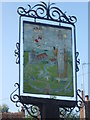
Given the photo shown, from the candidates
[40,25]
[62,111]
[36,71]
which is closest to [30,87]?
[36,71]

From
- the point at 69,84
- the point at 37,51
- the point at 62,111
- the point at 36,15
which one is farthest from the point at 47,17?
the point at 62,111

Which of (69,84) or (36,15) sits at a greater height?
(36,15)

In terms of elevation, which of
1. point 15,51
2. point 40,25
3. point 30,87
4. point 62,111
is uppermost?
point 40,25

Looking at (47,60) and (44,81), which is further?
(47,60)

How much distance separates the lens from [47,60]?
11273 millimetres

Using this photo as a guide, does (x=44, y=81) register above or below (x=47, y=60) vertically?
below

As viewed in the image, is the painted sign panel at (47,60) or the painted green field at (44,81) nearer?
the painted green field at (44,81)

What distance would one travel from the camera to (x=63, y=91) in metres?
11.3

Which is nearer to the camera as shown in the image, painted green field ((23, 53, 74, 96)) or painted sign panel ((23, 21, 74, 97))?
painted green field ((23, 53, 74, 96))

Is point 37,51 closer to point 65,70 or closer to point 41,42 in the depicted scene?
point 41,42

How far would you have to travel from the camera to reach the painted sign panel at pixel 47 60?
1084cm

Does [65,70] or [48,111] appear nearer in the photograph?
[48,111]

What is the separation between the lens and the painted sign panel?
35.6 feet

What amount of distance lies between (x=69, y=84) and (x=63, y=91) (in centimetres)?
33
